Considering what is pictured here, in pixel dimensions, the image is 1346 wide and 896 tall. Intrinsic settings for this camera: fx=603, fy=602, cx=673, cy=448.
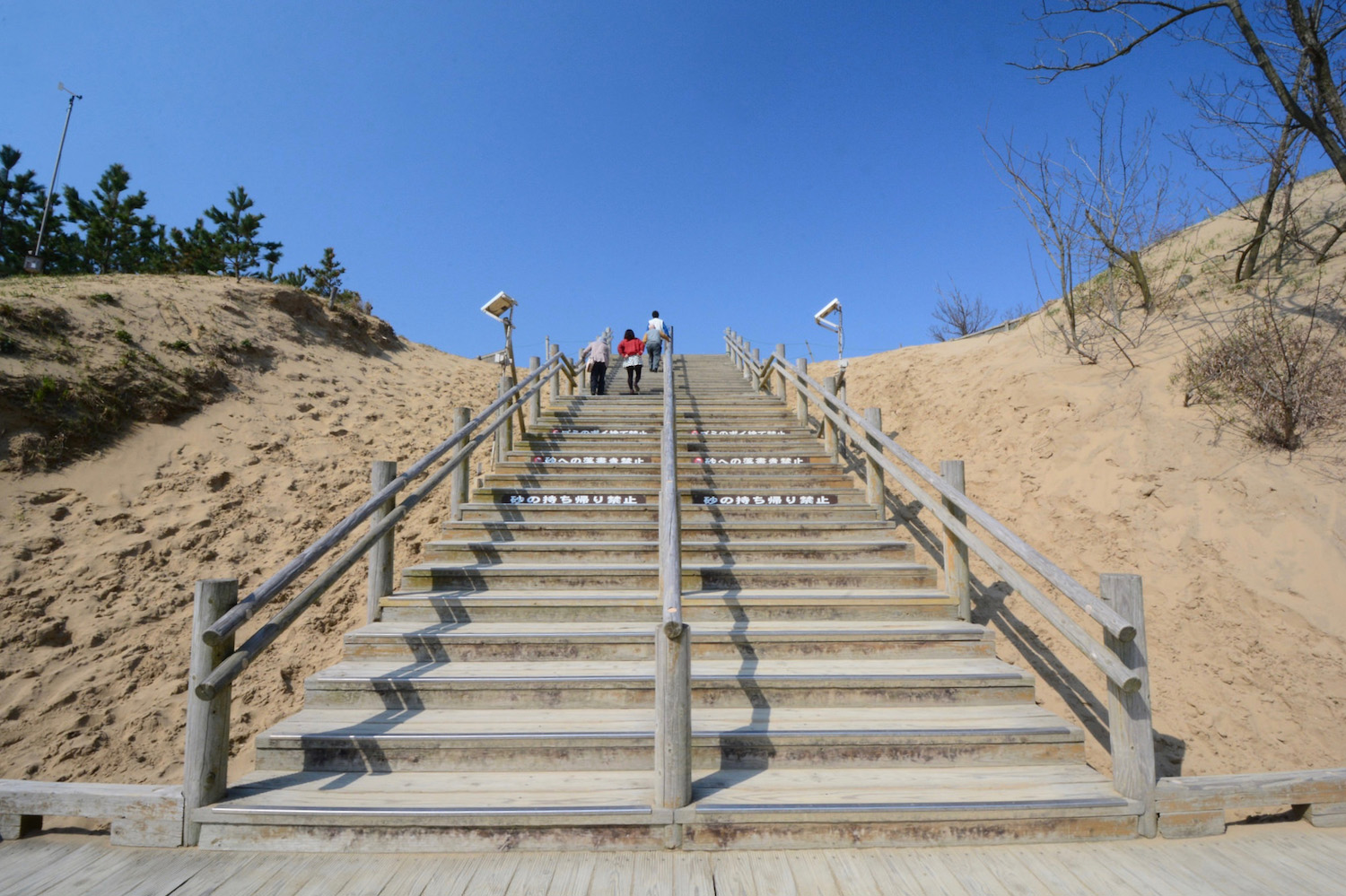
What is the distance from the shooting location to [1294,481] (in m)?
5.20

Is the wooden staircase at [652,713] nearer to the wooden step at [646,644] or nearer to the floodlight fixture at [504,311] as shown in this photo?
the wooden step at [646,644]

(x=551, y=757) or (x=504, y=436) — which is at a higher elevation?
(x=504, y=436)

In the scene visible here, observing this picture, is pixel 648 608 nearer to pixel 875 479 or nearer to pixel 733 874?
pixel 733 874

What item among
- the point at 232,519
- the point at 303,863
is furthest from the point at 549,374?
the point at 303,863

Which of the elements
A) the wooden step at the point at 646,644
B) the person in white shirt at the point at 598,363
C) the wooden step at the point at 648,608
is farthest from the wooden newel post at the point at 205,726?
the person in white shirt at the point at 598,363

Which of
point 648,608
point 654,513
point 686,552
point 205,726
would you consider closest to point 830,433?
point 654,513

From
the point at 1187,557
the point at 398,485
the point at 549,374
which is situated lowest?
the point at 1187,557

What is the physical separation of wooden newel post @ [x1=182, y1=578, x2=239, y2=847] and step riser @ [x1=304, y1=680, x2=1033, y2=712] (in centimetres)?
66

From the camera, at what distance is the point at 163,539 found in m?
6.14

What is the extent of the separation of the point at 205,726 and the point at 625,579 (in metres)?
2.47

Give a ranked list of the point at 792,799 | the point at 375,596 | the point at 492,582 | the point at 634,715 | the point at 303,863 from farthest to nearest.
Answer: the point at 492,582, the point at 375,596, the point at 634,715, the point at 792,799, the point at 303,863

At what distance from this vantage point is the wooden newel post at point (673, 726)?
7.97 feet

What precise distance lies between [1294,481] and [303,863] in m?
7.50

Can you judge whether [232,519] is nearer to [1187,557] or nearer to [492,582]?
[492,582]
